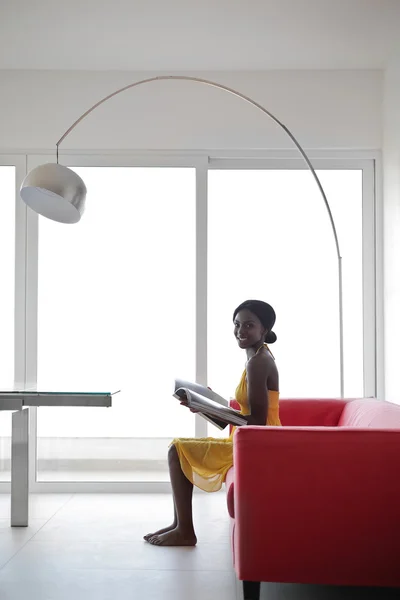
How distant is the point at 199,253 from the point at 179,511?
6.48 ft

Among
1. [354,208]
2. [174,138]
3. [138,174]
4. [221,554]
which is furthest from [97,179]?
[221,554]

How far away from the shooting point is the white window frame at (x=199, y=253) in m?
4.99

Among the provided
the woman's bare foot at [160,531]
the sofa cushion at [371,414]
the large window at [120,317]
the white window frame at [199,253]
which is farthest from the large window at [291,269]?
the woman's bare foot at [160,531]

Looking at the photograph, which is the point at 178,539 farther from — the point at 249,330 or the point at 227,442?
the point at 249,330

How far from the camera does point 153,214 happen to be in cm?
509

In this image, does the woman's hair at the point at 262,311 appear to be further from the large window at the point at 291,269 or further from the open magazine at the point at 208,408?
the large window at the point at 291,269

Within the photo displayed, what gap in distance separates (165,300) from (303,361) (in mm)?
1015

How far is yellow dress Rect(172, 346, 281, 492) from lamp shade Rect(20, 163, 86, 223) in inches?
50.2

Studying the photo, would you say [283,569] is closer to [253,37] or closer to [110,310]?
[110,310]

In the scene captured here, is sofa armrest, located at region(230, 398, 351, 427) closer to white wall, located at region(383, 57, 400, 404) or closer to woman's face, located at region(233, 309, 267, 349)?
white wall, located at region(383, 57, 400, 404)

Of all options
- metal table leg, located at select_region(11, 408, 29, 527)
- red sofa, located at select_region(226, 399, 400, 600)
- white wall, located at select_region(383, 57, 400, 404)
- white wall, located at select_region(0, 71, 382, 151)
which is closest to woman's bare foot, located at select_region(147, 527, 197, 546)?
metal table leg, located at select_region(11, 408, 29, 527)

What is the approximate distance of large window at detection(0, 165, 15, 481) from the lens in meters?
5.03

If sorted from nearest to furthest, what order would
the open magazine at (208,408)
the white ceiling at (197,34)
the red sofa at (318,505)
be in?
1. the red sofa at (318,505)
2. the open magazine at (208,408)
3. the white ceiling at (197,34)

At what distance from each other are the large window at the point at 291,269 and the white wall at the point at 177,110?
1.04 feet
